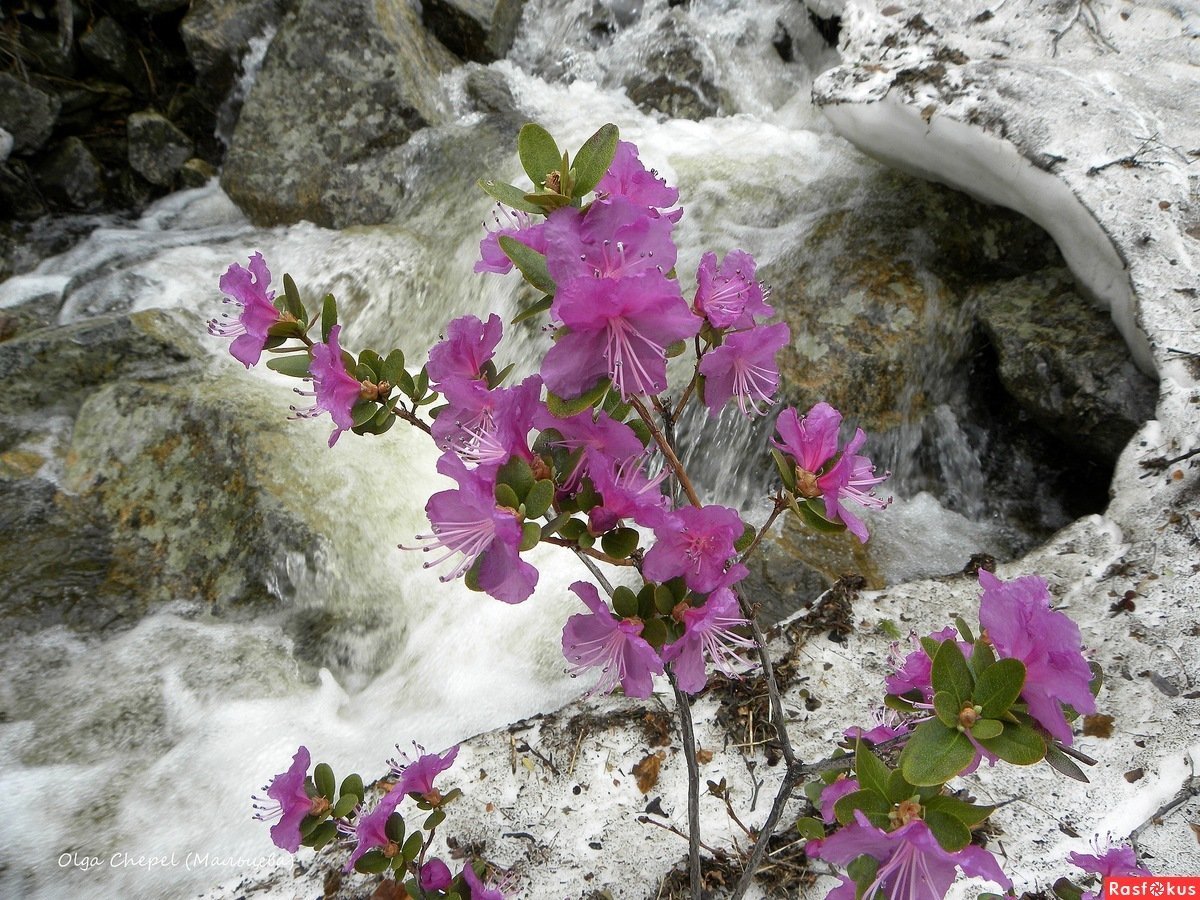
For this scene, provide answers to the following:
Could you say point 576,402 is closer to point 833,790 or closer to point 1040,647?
point 1040,647

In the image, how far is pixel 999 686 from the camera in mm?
818

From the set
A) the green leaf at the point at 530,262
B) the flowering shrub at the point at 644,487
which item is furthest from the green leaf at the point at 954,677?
the green leaf at the point at 530,262

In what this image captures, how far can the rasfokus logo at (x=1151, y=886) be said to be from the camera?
1320 millimetres

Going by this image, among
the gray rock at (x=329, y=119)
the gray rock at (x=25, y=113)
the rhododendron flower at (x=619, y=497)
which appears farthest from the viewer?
the gray rock at (x=25, y=113)

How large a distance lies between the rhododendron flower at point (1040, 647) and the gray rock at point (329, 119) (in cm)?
440

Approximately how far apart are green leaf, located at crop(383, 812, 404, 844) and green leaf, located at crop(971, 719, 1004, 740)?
0.91 m

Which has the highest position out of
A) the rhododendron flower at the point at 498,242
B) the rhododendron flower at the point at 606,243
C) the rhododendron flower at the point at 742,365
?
the rhododendron flower at the point at 606,243

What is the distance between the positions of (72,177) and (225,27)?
1.49m

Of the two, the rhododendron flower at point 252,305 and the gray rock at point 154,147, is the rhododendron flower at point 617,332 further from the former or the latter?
the gray rock at point 154,147

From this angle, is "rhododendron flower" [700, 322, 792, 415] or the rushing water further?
the rushing water

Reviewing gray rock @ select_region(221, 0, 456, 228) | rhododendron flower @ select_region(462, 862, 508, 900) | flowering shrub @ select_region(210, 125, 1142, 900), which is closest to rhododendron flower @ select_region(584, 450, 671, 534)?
flowering shrub @ select_region(210, 125, 1142, 900)

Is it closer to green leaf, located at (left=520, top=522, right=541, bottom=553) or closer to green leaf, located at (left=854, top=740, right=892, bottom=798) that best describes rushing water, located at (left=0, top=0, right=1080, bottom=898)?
green leaf, located at (left=854, top=740, right=892, bottom=798)

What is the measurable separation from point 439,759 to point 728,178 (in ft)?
10.7

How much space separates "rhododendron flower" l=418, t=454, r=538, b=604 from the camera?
83cm
